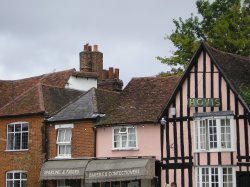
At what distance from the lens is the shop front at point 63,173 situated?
120 feet

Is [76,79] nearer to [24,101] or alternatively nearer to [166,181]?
[24,101]

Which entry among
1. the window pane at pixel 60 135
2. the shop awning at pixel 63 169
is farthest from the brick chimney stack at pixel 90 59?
the shop awning at pixel 63 169

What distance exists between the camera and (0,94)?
1799 inches

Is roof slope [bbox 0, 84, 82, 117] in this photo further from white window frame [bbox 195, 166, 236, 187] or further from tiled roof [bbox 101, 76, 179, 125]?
white window frame [bbox 195, 166, 236, 187]

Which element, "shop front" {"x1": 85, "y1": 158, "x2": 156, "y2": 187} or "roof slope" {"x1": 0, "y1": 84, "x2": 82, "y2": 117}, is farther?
"roof slope" {"x1": 0, "y1": 84, "x2": 82, "y2": 117}

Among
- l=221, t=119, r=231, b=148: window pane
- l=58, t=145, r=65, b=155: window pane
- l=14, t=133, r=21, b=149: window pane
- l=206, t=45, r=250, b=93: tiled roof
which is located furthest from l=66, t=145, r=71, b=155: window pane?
l=206, t=45, r=250, b=93: tiled roof

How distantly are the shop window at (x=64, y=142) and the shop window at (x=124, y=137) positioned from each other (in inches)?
116

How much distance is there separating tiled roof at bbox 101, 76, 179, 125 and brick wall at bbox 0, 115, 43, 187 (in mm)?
4244

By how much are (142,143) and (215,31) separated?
1155 cm

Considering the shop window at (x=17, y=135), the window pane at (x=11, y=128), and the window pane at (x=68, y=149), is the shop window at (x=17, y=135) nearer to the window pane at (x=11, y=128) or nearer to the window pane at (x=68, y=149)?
the window pane at (x=11, y=128)

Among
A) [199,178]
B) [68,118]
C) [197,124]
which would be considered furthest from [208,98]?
[68,118]

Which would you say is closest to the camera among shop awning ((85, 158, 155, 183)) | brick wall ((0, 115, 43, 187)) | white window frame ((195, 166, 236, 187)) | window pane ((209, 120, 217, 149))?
white window frame ((195, 166, 236, 187))

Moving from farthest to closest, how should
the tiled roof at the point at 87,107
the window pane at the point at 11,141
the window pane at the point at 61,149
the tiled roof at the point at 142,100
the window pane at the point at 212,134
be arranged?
the window pane at the point at 11,141 < the window pane at the point at 61,149 < the tiled roof at the point at 87,107 < the tiled roof at the point at 142,100 < the window pane at the point at 212,134

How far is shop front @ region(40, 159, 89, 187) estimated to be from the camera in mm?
36594
